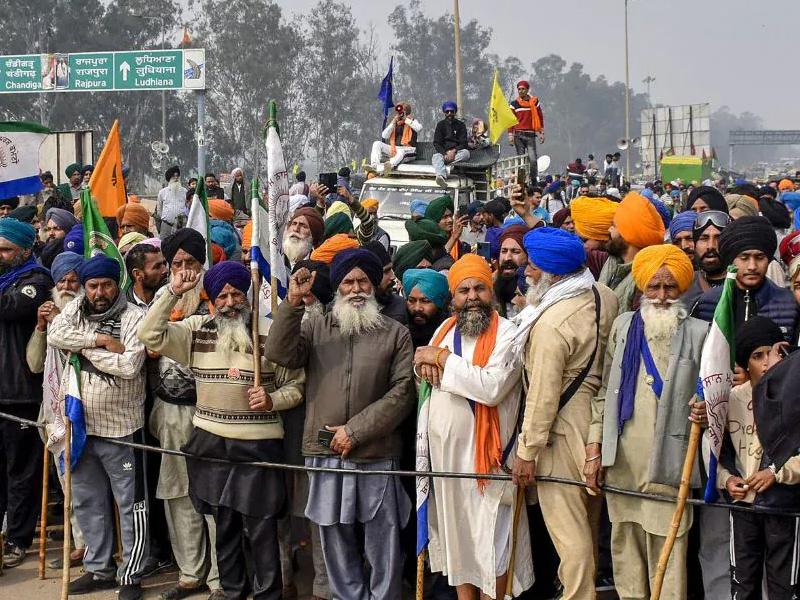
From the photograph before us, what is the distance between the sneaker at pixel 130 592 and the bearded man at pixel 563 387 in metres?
2.50

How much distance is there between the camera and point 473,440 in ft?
16.9

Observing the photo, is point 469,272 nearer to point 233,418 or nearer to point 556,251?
point 556,251

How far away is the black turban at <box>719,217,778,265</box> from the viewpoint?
16.7 ft

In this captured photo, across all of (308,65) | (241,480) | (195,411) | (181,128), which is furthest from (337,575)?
(308,65)

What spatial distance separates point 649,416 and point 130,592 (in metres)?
3.19

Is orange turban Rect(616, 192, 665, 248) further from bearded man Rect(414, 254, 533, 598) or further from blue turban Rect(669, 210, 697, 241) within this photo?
bearded man Rect(414, 254, 533, 598)

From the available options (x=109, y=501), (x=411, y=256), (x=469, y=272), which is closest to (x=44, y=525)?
(x=109, y=501)

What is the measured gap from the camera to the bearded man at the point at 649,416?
4746mm

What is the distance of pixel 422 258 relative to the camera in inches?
269

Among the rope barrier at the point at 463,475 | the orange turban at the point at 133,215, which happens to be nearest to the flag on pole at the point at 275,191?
the rope barrier at the point at 463,475

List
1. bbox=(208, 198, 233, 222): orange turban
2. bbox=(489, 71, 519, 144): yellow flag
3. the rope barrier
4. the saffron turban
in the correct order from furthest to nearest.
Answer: bbox=(489, 71, 519, 144): yellow flag < bbox=(208, 198, 233, 222): orange turban < the saffron turban < the rope barrier

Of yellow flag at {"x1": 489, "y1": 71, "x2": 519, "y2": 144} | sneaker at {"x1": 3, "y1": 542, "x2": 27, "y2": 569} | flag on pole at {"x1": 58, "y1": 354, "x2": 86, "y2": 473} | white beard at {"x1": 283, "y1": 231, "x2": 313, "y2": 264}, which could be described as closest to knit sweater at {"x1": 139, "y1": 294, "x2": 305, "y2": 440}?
flag on pole at {"x1": 58, "y1": 354, "x2": 86, "y2": 473}

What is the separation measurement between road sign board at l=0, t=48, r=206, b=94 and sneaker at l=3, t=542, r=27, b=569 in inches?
702

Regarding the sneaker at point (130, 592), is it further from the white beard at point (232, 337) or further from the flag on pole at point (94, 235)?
the flag on pole at point (94, 235)
